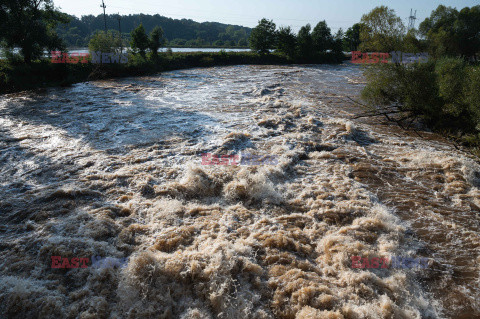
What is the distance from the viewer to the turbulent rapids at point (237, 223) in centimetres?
429

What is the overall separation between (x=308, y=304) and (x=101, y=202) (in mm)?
5320

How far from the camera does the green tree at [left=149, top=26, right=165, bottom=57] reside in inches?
1363

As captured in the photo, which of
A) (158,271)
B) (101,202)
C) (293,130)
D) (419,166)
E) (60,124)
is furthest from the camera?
(60,124)

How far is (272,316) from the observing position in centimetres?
412

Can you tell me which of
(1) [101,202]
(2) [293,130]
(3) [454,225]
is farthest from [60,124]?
(3) [454,225]

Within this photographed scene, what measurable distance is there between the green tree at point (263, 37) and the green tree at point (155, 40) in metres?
20.5

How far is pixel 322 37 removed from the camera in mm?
52031

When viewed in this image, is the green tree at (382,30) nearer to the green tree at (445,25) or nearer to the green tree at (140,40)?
the green tree at (445,25)

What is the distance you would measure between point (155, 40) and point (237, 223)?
3511 cm

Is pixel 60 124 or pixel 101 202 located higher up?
pixel 60 124

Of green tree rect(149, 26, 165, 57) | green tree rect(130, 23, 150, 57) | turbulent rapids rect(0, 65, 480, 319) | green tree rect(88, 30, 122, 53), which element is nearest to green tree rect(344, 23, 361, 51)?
green tree rect(149, 26, 165, 57)

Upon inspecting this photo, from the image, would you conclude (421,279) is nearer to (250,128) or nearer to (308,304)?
(308,304)

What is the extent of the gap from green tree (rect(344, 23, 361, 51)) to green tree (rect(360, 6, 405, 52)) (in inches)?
2216

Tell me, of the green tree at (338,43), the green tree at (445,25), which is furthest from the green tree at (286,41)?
the green tree at (445,25)
